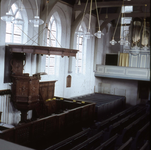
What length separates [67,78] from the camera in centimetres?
1422

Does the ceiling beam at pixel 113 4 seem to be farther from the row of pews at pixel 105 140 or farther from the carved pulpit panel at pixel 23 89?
the row of pews at pixel 105 140

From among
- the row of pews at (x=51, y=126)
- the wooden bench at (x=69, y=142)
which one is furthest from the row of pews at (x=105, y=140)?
the row of pews at (x=51, y=126)

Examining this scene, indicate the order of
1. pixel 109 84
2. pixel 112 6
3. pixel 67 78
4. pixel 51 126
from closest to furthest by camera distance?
pixel 51 126, pixel 112 6, pixel 67 78, pixel 109 84

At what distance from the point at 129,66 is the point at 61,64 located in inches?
249

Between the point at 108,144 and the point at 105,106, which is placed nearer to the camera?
the point at 108,144

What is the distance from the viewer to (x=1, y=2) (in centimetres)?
927

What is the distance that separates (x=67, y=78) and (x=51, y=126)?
6543mm

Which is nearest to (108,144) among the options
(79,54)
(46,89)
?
(46,89)

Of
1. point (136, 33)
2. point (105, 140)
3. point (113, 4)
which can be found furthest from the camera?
point (136, 33)

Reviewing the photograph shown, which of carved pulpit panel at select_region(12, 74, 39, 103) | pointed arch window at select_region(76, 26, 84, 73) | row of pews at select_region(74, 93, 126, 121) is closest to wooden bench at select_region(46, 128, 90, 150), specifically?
carved pulpit panel at select_region(12, 74, 39, 103)

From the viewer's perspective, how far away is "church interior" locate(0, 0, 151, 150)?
22.6 feet

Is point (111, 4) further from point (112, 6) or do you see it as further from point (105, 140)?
point (105, 140)

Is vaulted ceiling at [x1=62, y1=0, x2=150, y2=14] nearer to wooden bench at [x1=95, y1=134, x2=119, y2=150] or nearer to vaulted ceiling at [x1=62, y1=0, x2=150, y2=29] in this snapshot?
vaulted ceiling at [x1=62, y1=0, x2=150, y2=29]

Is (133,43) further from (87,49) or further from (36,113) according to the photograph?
(36,113)
